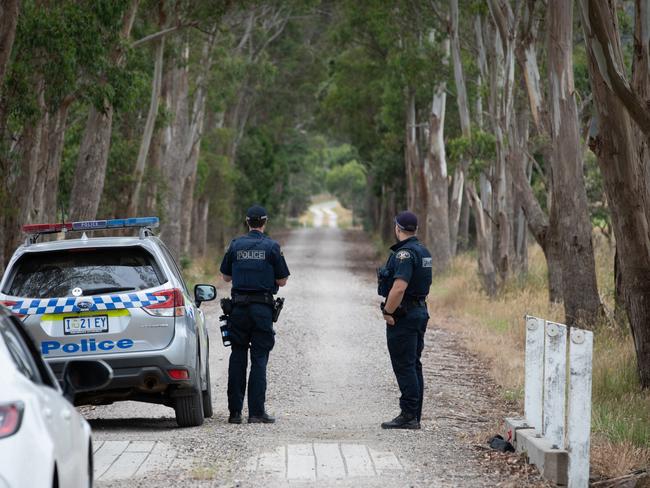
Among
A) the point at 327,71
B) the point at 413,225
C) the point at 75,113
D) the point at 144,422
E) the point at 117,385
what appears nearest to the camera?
the point at 117,385

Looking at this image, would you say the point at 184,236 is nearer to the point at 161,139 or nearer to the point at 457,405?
A: the point at 161,139

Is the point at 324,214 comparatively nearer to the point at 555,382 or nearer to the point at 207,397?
the point at 207,397

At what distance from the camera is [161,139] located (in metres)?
34.3

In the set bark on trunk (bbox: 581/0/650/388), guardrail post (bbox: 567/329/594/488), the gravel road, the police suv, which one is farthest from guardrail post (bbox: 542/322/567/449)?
bark on trunk (bbox: 581/0/650/388)

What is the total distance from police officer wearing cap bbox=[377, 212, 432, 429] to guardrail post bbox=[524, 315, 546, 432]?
169 centimetres

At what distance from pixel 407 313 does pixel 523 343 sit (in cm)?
825

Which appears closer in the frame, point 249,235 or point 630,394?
point 249,235

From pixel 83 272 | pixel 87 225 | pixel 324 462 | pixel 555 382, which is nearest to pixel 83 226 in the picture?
pixel 87 225

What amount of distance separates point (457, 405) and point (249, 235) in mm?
3213

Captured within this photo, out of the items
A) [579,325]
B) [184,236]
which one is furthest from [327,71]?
[579,325]

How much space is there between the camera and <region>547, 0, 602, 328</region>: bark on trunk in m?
17.7

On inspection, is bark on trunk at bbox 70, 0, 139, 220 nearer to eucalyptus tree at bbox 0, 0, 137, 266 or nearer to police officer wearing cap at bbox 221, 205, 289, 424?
eucalyptus tree at bbox 0, 0, 137, 266

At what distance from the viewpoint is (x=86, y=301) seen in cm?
977

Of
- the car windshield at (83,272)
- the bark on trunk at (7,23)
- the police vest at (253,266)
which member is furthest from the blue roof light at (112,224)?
the bark on trunk at (7,23)
